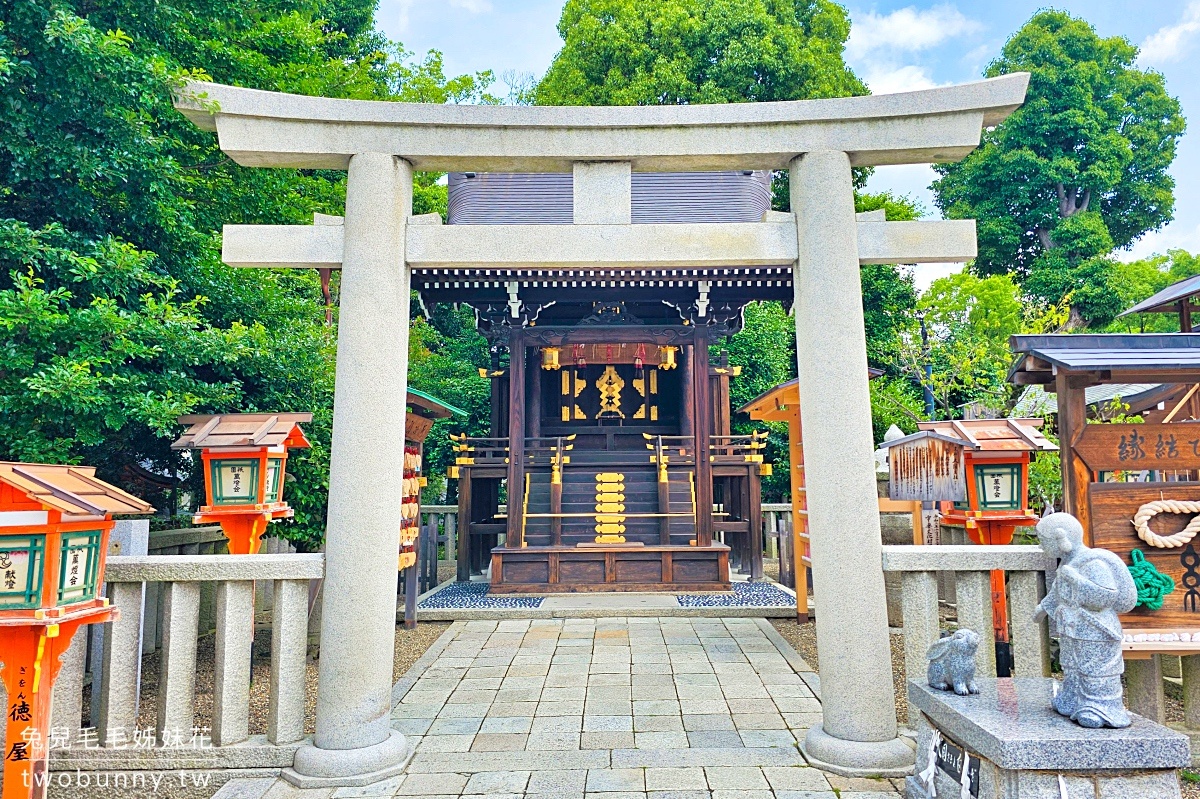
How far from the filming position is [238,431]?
4777 mm

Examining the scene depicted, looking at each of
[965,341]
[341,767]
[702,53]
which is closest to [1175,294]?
[965,341]

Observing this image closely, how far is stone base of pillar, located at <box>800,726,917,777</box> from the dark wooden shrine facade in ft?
19.2

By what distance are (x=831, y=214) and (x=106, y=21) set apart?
19.2 feet

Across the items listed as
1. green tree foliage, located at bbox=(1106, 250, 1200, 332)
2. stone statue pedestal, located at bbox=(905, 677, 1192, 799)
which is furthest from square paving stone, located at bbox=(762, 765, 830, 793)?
green tree foliage, located at bbox=(1106, 250, 1200, 332)

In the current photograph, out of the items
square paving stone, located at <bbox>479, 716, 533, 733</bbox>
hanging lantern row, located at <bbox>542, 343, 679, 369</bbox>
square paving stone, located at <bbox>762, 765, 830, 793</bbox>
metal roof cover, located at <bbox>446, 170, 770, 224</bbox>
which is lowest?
square paving stone, located at <bbox>479, 716, 533, 733</bbox>

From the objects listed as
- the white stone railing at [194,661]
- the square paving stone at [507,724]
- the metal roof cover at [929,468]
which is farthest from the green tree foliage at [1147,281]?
the white stone railing at [194,661]

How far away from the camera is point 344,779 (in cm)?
368

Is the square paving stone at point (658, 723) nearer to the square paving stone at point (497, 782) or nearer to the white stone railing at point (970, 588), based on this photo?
the square paving stone at point (497, 782)

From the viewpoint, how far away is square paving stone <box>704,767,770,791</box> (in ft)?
11.7

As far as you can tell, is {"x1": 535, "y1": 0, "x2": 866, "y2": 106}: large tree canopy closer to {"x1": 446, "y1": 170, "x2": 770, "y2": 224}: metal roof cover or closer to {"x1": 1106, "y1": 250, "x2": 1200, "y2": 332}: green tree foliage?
{"x1": 446, "y1": 170, "x2": 770, "y2": 224}: metal roof cover

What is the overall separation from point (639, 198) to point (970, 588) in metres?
9.40

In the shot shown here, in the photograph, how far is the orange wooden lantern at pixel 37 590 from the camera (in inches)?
112

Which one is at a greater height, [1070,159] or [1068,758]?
[1070,159]

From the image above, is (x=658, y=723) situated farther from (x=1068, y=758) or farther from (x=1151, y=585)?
(x=1151, y=585)
